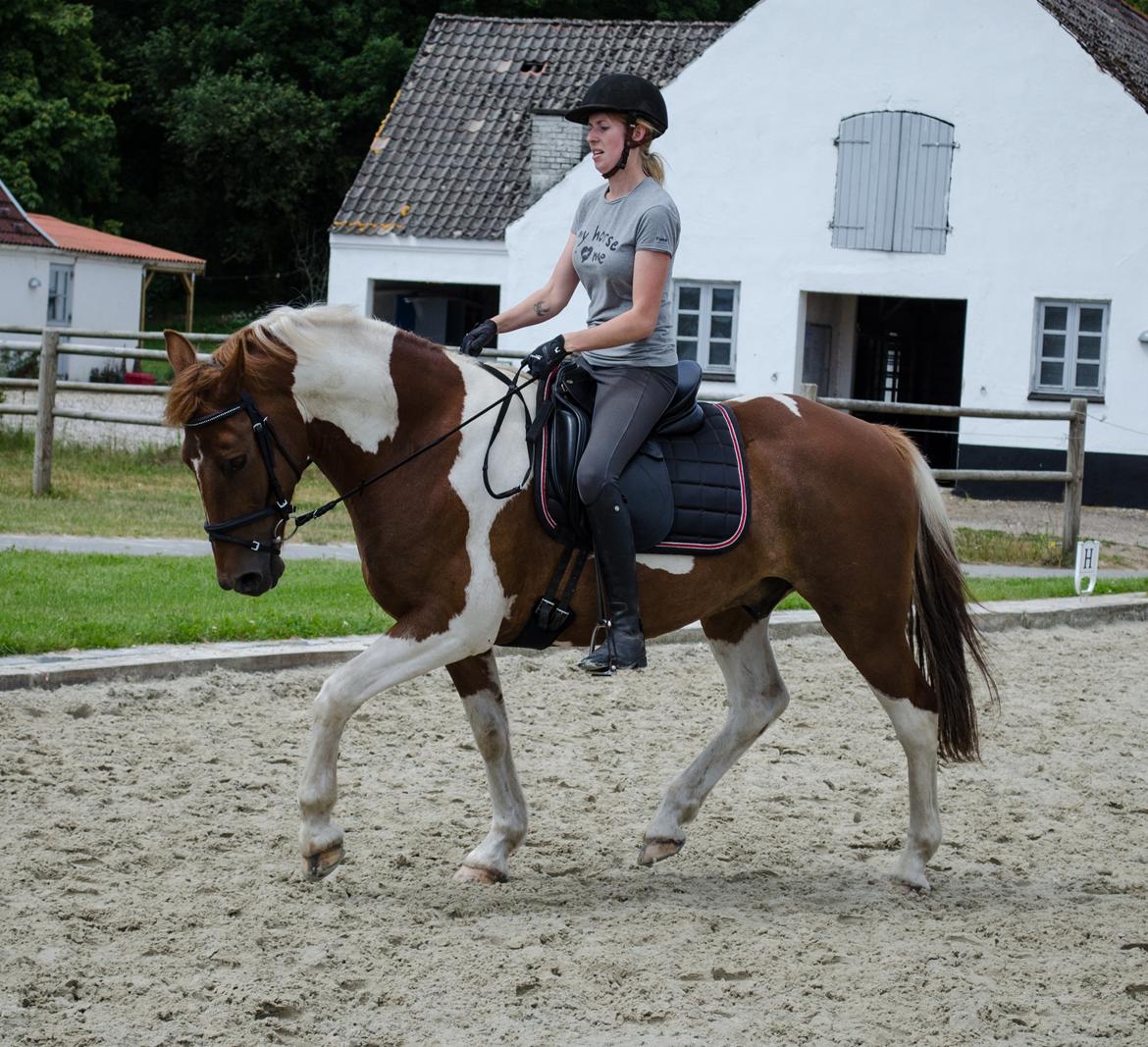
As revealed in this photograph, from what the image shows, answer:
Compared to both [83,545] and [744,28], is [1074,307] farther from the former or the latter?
[83,545]

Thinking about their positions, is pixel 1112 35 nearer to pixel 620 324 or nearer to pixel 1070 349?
pixel 1070 349

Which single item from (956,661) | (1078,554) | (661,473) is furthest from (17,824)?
(1078,554)

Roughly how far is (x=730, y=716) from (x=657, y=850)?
1.85 feet

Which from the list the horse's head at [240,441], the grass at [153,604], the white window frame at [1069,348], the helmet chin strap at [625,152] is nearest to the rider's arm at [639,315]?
the helmet chin strap at [625,152]

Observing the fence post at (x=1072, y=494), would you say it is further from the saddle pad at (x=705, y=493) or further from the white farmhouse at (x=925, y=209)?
the saddle pad at (x=705, y=493)

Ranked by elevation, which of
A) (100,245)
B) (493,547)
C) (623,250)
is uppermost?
(100,245)

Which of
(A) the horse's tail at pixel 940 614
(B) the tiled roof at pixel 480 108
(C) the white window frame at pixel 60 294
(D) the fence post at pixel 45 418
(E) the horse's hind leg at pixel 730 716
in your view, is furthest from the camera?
(C) the white window frame at pixel 60 294

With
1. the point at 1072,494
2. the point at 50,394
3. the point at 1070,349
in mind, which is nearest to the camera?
the point at 1072,494

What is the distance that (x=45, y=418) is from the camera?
46.2ft

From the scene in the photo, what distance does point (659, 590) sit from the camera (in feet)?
16.8

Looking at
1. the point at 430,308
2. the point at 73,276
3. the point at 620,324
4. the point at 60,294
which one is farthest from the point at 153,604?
the point at 73,276

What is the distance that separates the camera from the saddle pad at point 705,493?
16.7ft

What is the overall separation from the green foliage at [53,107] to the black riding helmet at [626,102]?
128 feet

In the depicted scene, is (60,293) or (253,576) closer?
(253,576)
